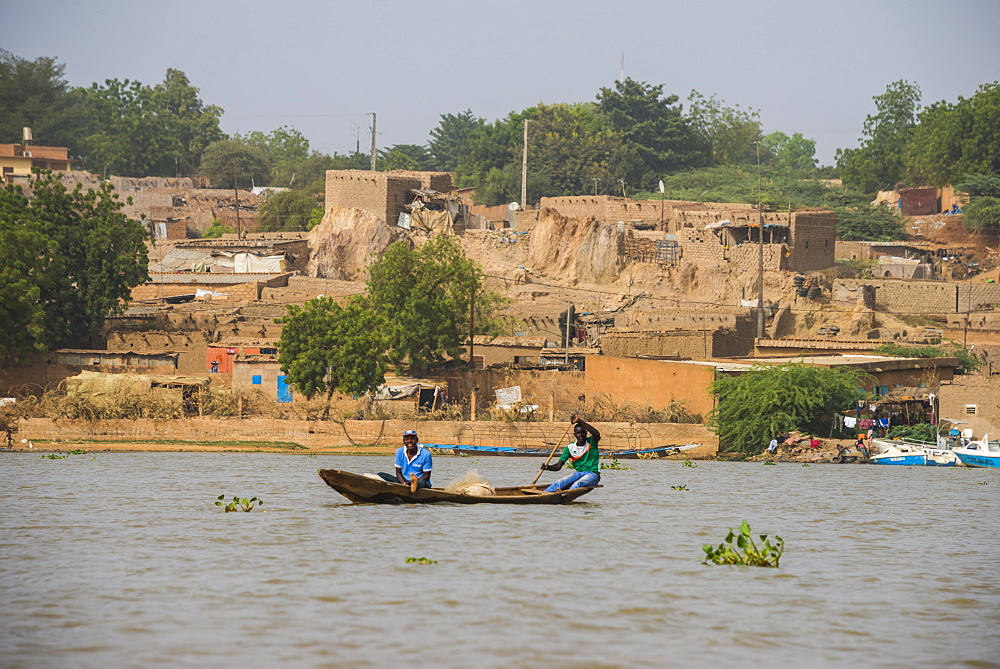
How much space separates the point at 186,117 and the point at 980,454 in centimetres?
7094

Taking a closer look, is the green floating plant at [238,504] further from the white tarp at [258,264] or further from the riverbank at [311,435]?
A: the white tarp at [258,264]

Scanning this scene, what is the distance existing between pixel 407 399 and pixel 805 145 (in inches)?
3429

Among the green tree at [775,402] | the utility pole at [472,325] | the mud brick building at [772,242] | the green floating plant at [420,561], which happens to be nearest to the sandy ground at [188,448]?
the green tree at [775,402]

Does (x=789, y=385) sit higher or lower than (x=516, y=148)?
lower

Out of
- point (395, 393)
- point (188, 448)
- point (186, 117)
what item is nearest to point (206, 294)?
point (395, 393)

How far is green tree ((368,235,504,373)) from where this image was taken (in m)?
32.2

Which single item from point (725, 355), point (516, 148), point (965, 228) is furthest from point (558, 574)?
point (516, 148)

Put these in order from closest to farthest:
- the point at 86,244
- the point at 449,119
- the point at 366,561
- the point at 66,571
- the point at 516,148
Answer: the point at 66,571
the point at 366,561
the point at 86,244
the point at 516,148
the point at 449,119

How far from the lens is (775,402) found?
89.6 feet

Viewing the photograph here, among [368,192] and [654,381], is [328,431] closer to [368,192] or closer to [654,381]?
[654,381]

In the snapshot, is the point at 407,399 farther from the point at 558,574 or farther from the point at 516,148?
the point at 516,148

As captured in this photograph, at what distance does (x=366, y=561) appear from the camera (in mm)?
12922

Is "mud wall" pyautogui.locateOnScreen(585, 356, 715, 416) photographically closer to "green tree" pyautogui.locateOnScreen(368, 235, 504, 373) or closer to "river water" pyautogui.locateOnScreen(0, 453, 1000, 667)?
"green tree" pyautogui.locateOnScreen(368, 235, 504, 373)

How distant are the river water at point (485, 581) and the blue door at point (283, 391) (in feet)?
36.9
